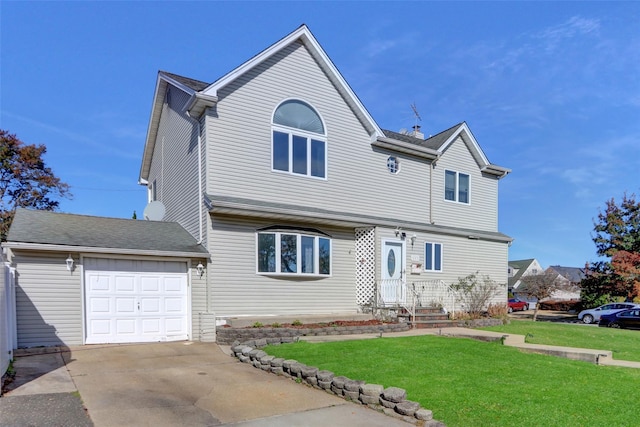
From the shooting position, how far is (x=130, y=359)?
8.97 m

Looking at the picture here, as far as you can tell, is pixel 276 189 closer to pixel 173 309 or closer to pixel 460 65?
pixel 173 309

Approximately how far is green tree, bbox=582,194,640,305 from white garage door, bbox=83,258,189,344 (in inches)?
1240

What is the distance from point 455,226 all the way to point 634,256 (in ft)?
65.6

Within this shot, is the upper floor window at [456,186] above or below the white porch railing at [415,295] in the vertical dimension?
above

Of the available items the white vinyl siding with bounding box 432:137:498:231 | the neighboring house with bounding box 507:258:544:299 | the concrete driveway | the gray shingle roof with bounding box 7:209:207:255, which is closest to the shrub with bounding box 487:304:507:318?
the white vinyl siding with bounding box 432:137:498:231

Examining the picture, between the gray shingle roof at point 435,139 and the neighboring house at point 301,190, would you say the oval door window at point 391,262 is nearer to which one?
the neighboring house at point 301,190

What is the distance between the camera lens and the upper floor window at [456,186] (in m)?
18.5

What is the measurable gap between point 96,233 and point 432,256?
40.7 feet

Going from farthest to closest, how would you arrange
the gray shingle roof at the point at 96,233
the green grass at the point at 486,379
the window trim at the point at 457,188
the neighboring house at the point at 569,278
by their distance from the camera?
the neighboring house at the point at 569,278 → the window trim at the point at 457,188 → the gray shingle roof at the point at 96,233 → the green grass at the point at 486,379

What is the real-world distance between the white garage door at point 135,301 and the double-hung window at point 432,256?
9753 millimetres

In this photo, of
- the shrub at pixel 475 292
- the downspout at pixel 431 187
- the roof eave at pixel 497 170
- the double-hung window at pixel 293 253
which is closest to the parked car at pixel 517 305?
the roof eave at pixel 497 170

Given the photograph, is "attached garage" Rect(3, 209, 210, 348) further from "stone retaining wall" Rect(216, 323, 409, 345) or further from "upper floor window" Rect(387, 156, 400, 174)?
"upper floor window" Rect(387, 156, 400, 174)

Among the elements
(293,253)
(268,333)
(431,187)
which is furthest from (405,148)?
(268,333)

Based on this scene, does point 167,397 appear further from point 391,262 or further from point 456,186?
point 456,186
